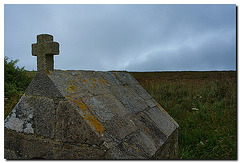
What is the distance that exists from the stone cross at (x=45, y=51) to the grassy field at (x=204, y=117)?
9.42 ft

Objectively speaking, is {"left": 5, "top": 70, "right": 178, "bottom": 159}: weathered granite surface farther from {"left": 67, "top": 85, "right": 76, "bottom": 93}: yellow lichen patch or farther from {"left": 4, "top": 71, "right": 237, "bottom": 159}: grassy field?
{"left": 4, "top": 71, "right": 237, "bottom": 159}: grassy field

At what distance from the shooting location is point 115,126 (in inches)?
76.8

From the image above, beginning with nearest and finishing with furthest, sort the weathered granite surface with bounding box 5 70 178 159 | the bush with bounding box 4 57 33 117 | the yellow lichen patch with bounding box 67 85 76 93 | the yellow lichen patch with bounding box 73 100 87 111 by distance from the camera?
1. the weathered granite surface with bounding box 5 70 178 159
2. the yellow lichen patch with bounding box 73 100 87 111
3. the yellow lichen patch with bounding box 67 85 76 93
4. the bush with bounding box 4 57 33 117

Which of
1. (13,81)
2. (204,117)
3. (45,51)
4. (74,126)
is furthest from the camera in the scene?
(13,81)

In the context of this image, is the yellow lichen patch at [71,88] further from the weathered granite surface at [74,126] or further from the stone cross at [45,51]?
the stone cross at [45,51]

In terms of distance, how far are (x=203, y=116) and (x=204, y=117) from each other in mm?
52

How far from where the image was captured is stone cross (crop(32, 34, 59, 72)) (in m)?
2.04

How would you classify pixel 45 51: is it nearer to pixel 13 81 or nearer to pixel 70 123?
pixel 70 123

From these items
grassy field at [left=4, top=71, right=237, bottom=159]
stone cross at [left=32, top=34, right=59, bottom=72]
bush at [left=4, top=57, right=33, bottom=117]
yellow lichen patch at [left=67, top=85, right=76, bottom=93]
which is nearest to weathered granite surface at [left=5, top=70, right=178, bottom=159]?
yellow lichen patch at [left=67, top=85, right=76, bottom=93]

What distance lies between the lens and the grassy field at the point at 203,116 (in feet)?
12.0

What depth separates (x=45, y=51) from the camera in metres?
2.07

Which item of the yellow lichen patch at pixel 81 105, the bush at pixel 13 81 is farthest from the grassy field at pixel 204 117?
the bush at pixel 13 81

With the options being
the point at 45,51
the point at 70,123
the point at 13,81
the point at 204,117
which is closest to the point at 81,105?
the point at 70,123

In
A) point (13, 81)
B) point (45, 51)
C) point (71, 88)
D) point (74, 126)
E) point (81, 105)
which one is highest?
point (13, 81)
